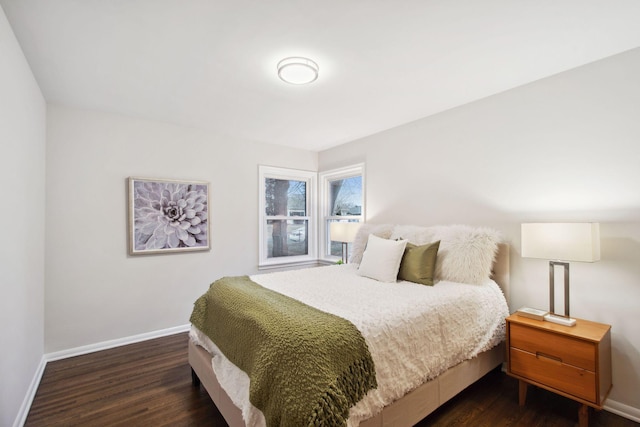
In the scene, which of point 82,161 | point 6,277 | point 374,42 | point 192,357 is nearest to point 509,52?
point 374,42

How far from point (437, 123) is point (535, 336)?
209cm

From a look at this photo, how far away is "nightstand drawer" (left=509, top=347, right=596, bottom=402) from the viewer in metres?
1.70

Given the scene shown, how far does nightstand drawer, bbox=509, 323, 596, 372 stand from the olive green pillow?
0.64 metres

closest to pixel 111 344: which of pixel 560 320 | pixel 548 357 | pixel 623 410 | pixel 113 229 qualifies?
pixel 113 229

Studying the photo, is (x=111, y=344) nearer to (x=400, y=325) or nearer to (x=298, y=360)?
(x=298, y=360)

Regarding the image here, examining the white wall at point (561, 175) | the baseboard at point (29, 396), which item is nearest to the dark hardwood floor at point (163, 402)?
A: the baseboard at point (29, 396)

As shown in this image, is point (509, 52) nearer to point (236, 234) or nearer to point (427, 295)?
point (427, 295)

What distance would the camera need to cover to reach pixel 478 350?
80.0 inches

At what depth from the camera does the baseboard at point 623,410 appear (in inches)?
73.8

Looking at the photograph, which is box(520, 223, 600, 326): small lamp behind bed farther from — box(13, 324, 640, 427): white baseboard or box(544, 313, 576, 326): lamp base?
box(13, 324, 640, 427): white baseboard

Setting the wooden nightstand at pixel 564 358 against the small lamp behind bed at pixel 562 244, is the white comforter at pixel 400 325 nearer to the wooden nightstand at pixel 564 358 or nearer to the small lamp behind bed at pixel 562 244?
the wooden nightstand at pixel 564 358

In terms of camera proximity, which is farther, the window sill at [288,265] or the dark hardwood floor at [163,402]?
the window sill at [288,265]

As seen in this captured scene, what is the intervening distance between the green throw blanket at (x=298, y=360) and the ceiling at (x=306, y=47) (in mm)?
1635

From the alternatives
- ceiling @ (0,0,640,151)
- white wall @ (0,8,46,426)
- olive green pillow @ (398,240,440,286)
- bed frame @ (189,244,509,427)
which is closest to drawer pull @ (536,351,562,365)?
bed frame @ (189,244,509,427)
